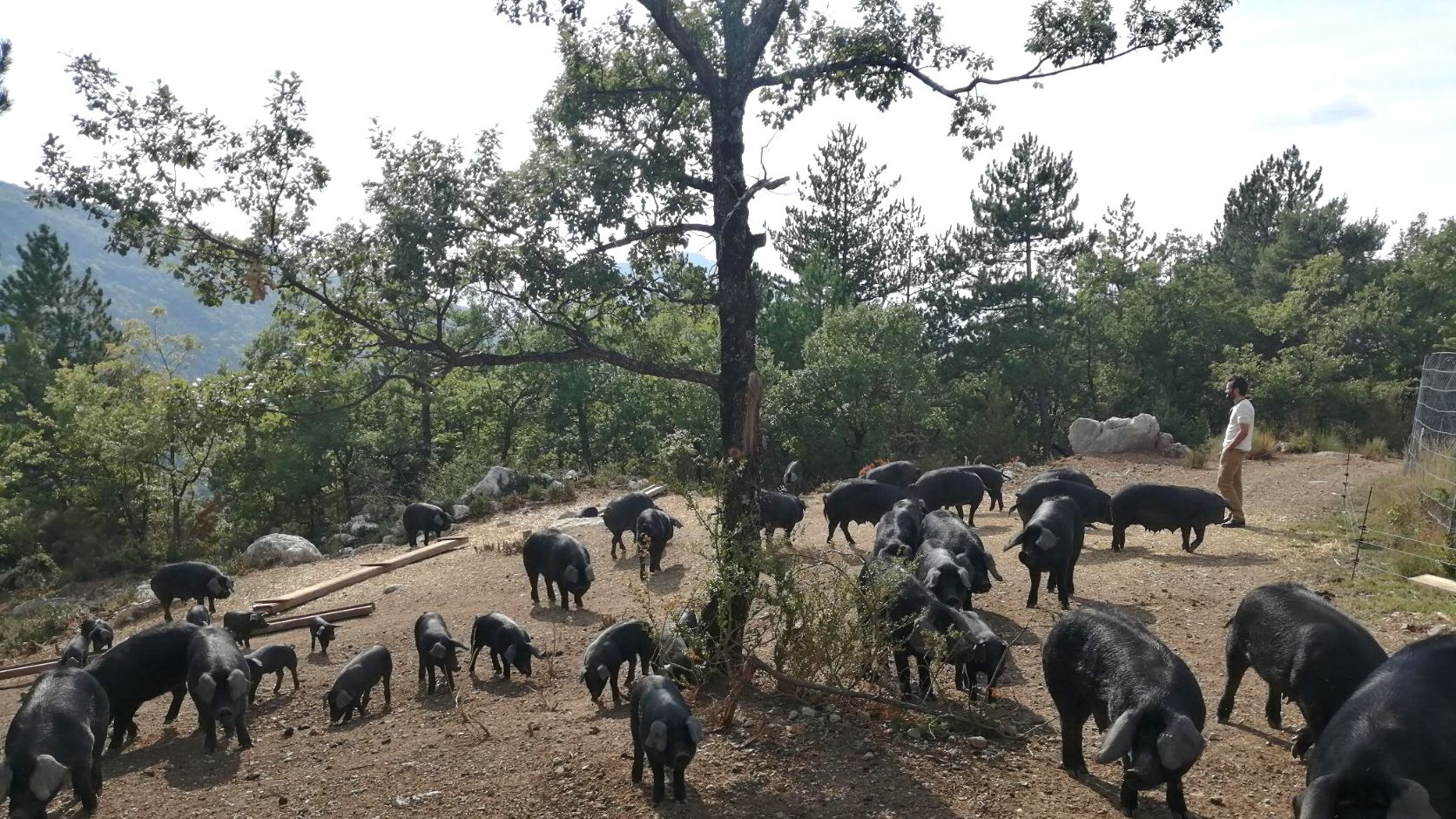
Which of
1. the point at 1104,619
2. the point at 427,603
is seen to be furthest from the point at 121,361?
the point at 1104,619

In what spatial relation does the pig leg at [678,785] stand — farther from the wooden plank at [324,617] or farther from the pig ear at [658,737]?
the wooden plank at [324,617]

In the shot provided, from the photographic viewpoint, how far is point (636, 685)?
6891 mm

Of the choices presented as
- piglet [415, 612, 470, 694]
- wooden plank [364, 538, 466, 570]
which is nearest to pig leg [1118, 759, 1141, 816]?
piglet [415, 612, 470, 694]

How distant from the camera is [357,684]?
9430 mm

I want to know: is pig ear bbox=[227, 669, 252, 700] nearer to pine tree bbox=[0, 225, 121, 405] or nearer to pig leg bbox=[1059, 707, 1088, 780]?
pig leg bbox=[1059, 707, 1088, 780]

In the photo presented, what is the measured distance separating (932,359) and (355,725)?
26.0m

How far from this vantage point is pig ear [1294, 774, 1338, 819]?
176 inches

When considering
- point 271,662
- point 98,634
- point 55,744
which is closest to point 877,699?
point 55,744

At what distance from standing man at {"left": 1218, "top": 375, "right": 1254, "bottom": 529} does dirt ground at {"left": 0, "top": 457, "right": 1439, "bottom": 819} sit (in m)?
1.55

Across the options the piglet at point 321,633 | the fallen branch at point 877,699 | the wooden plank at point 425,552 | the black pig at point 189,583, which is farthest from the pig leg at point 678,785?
the wooden plank at point 425,552

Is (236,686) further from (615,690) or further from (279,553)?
(279,553)

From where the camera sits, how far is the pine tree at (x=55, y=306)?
4250 cm

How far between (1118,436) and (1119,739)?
66.9 feet

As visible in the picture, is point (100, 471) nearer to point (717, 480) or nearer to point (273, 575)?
point (273, 575)
